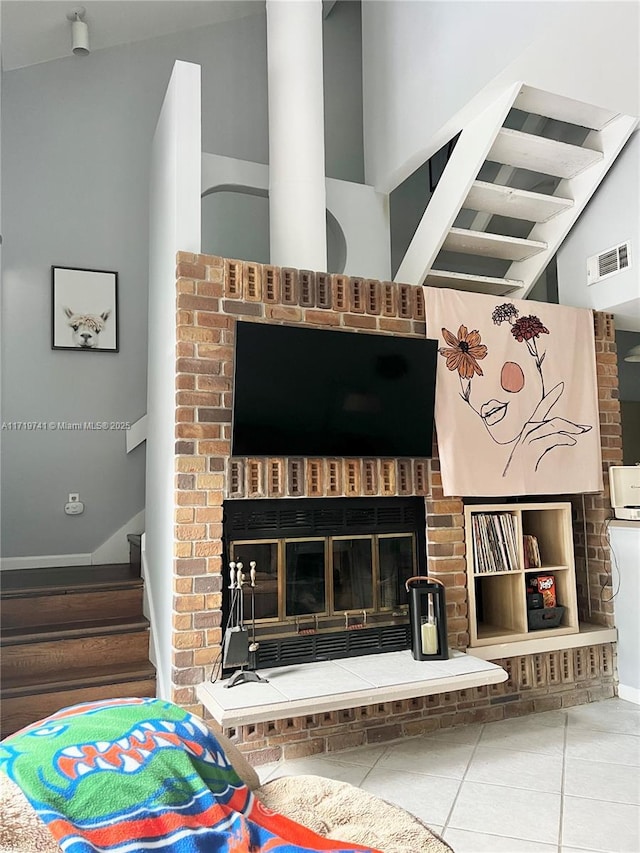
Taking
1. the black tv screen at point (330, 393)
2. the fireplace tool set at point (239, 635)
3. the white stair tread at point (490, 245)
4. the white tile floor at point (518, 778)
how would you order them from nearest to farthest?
the white tile floor at point (518, 778), the fireplace tool set at point (239, 635), the black tv screen at point (330, 393), the white stair tread at point (490, 245)

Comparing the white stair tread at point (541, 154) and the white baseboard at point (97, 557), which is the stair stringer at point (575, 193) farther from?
the white baseboard at point (97, 557)

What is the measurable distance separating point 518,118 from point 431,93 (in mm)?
978

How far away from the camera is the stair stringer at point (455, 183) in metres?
3.43

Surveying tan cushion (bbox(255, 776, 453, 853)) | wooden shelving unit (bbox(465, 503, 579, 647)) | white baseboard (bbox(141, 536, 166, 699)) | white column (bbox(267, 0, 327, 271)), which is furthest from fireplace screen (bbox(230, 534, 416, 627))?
white column (bbox(267, 0, 327, 271))

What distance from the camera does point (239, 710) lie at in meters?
2.58

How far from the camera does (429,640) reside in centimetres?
323

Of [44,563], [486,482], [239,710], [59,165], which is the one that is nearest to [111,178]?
[59,165]

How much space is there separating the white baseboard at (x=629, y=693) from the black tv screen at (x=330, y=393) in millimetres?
1888

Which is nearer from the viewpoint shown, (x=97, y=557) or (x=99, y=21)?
(x=99, y=21)

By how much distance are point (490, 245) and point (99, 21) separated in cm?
303

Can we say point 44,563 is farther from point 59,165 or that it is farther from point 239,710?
point 59,165

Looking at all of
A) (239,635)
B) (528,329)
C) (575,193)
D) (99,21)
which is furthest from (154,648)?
(99,21)

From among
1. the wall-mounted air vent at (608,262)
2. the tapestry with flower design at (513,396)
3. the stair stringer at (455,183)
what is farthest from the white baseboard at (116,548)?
the wall-mounted air vent at (608,262)

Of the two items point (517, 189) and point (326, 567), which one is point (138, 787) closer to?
point (326, 567)
